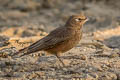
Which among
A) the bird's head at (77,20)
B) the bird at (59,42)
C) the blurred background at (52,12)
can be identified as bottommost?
the bird at (59,42)

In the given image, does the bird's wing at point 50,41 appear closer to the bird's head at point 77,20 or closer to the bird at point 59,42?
the bird at point 59,42

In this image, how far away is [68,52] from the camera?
29.3ft

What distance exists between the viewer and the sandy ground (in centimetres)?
746

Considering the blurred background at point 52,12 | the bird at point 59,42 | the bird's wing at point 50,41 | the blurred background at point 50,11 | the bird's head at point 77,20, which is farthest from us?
the blurred background at point 50,11

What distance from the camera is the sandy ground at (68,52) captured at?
7461mm

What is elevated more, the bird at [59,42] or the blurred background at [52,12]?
the blurred background at [52,12]

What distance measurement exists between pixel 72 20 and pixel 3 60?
171 cm

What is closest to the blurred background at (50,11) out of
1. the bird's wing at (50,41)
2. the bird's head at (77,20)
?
→ the bird's head at (77,20)

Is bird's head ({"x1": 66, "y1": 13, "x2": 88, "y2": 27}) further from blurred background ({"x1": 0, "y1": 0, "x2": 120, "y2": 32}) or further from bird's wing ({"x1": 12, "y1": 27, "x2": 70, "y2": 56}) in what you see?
blurred background ({"x1": 0, "y1": 0, "x2": 120, "y2": 32})

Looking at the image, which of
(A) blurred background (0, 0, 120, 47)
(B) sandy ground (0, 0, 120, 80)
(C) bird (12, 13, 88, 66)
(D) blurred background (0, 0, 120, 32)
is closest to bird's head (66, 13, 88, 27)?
(C) bird (12, 13, 88, 66)

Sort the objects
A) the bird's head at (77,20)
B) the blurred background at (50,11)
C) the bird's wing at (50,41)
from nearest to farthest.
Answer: the bird's wing at (50,41)
the bird's head at (77,20)
the blurred background at (50,11)

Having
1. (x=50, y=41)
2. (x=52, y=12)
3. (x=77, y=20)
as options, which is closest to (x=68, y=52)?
(x=77, y=20)

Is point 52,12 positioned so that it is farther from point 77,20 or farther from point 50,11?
point 77,20

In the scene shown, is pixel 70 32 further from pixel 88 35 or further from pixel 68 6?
pixel 68 6
